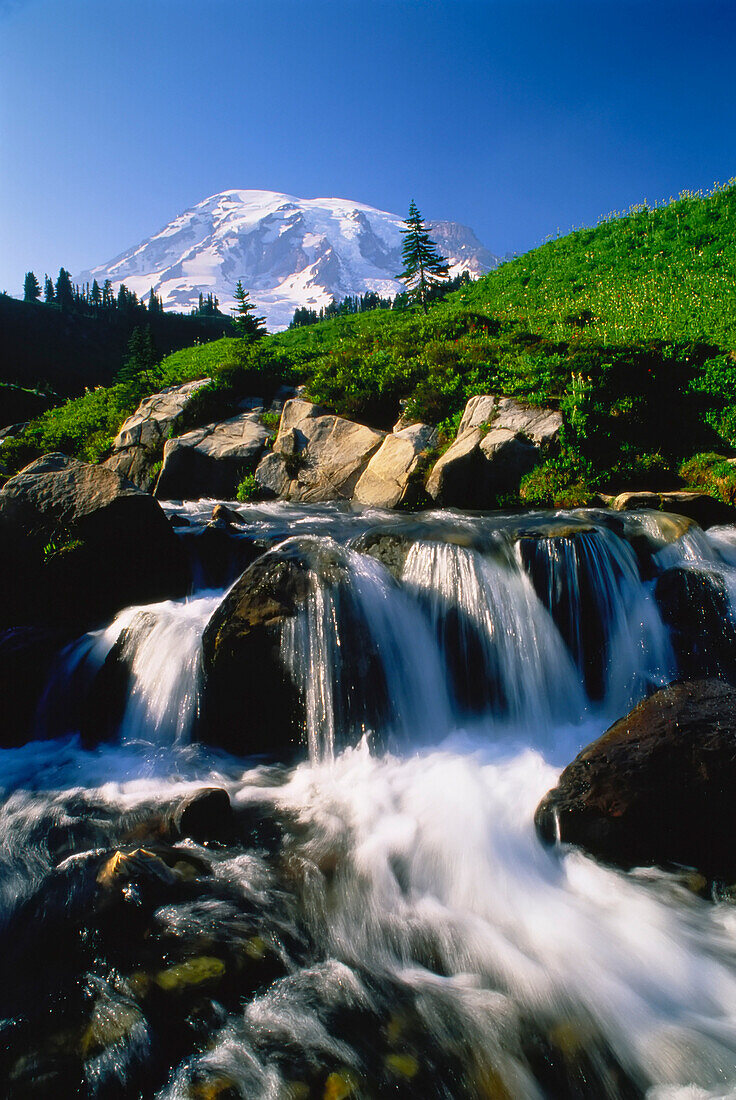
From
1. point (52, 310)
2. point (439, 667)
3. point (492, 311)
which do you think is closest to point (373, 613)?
point (439, 667)

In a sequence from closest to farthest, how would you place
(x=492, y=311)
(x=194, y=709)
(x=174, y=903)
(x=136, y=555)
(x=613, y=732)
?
(x=174, y=903) < (x=613, y=732) < (x=194, y=709) < (x=136, y=555) < (x=492, y=311)

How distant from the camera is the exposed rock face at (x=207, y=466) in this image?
14.0 meters

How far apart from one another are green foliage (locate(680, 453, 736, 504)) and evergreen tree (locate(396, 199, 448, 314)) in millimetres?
32902

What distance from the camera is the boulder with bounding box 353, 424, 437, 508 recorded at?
11.0m

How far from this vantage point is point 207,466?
14086 millimetres

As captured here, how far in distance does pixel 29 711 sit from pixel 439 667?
4986 millimetres

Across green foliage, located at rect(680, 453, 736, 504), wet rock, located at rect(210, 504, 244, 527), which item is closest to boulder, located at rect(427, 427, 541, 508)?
green foliage, located at rect(680, 453, 736, 504)

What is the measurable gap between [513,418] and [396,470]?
2748mm

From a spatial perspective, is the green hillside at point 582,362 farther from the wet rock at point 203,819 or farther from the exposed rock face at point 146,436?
the wet rock at point 203,819

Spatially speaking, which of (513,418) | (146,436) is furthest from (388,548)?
(146,436)

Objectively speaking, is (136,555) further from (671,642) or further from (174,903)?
(671,642)

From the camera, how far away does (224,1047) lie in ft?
8.72

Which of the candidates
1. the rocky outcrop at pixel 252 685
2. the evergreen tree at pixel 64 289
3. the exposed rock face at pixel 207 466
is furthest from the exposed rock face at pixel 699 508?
the evergreen tree at pixel 64 289

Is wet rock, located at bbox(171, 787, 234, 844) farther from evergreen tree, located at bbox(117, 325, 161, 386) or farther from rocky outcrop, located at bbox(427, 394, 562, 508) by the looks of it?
evergreen tree, located at bbox(117, 325, 161, 386)
